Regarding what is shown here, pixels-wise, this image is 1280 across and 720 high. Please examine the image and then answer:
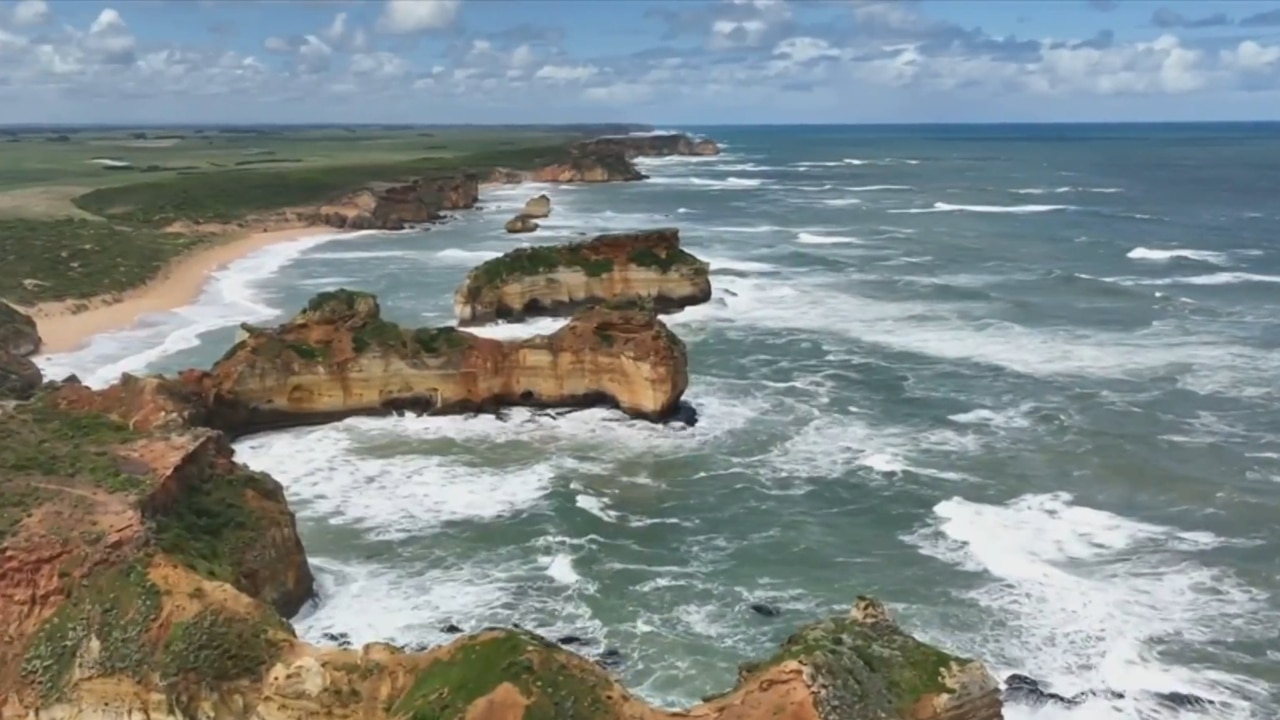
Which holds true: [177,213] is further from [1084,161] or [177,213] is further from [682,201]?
[1084,161]

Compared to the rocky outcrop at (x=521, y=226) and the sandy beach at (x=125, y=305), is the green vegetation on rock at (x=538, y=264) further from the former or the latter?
the rocky outcrop at (x=521, y=226)

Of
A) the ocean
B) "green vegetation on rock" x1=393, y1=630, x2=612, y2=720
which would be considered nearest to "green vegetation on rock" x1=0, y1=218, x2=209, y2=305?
the ocean

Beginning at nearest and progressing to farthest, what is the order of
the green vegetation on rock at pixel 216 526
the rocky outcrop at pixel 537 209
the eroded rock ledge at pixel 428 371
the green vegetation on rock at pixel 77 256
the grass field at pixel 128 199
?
the green vegetation on rock at pixel 216 526, the eroded rock ledge at pixel 428 371, the green vegetation on rock at pixel 77 256, the grass field at pixel 128 199, the rocky outcrop at pixel 537 209

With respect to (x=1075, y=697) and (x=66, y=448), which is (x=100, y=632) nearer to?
(x=66, y=448)

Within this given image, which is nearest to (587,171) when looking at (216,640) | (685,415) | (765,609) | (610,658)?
(685,415)

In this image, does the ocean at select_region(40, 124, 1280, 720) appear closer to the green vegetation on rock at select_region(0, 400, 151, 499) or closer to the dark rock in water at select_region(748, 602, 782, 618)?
the dark rock in water at select_region(748, 602, 782, 618)

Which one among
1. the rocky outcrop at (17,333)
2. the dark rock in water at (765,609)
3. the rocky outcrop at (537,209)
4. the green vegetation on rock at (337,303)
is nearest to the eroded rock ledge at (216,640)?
the dark rock in water at (765,609)
